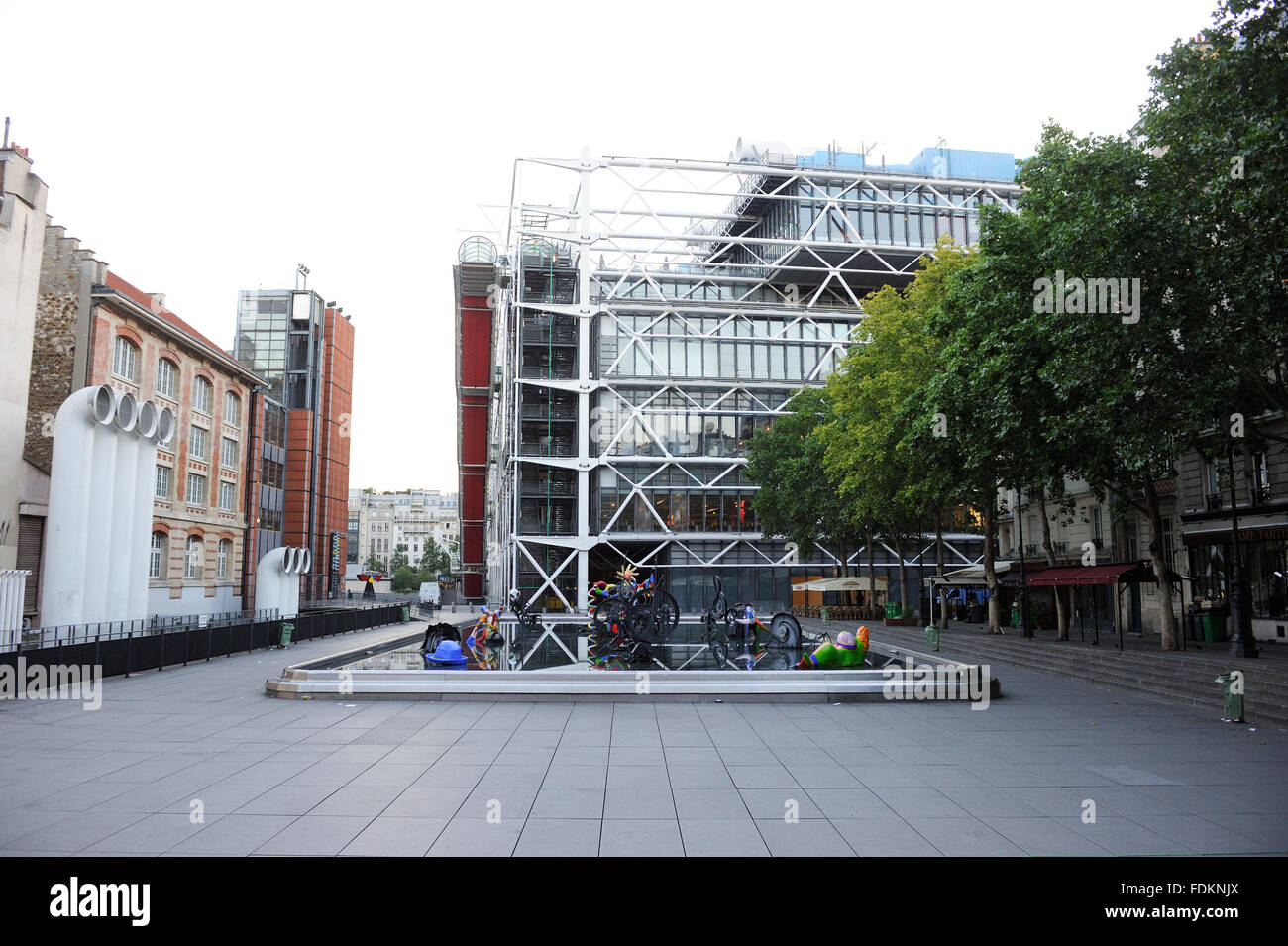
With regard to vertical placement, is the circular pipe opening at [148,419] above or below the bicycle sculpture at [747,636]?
above

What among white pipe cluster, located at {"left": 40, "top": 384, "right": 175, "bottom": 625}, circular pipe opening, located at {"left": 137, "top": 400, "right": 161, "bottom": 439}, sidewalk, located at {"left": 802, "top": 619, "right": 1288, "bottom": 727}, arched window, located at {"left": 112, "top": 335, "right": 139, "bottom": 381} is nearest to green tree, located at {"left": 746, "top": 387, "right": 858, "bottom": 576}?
sidewalk, located at {"left": 802, "top": 619, "right": 1288, "bottom": 727}

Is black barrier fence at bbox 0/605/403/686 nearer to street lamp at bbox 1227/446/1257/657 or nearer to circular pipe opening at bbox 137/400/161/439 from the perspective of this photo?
circular pipe opening at bbox 137/400/161/439

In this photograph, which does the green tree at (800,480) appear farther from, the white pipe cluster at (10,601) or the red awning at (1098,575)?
the white pipe cluster at (10,601)

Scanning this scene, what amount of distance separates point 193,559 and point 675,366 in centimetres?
3246

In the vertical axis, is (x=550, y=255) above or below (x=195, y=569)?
above

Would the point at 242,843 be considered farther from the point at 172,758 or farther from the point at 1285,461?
Answer: the point at 1285,461

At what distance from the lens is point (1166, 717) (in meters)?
15.1

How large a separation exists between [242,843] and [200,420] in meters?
44.0

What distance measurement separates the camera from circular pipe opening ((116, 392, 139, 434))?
27.1 meters

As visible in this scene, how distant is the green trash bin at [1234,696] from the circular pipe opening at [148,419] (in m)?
30.3


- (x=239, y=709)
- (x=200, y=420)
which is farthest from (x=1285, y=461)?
(x=200, y=420)

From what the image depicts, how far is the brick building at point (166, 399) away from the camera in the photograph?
119 feet

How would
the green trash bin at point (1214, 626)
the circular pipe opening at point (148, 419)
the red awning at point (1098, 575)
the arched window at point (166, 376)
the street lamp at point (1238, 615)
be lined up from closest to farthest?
the street lamp at point (1238, 615), the red awning at point (1098, 575), the green trash bin at point (1214, 626), the circular pipe opening at point (148, 419), the arched window at point (166, 376)

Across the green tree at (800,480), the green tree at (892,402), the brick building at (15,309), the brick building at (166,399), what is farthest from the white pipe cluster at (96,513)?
the green tree at (800,480)
